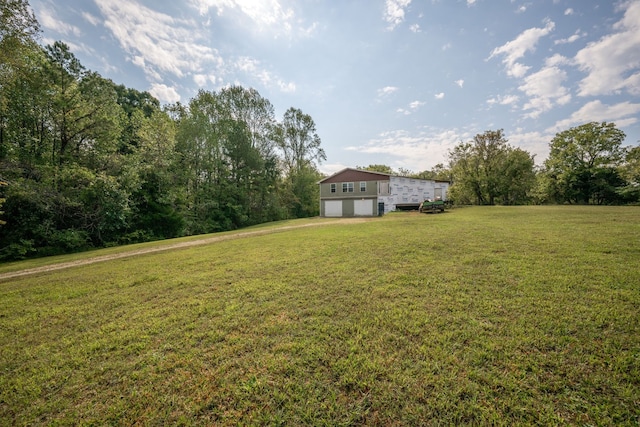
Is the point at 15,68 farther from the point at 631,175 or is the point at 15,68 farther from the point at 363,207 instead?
the point at 631,175

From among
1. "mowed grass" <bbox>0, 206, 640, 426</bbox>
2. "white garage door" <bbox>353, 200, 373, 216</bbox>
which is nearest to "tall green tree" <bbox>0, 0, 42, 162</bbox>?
"mowed grass" <bbox>0, 206, 640, 426</bbox>

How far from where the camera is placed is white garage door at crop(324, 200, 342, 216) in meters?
29.6

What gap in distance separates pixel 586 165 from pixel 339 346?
4619 cm

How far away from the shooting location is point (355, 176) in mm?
29031

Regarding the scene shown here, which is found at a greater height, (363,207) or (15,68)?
(15,68)

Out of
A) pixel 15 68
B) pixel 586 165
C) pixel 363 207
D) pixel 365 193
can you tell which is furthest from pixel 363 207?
pixel 586 165

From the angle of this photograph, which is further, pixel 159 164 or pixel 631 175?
pixel 631 175

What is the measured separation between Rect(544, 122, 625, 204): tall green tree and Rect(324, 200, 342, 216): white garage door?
103ft

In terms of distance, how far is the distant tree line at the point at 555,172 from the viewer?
2881 centimetres

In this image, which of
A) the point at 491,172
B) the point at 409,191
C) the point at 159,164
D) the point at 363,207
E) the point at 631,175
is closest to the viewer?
the point at 159,164

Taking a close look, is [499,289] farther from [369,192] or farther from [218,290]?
[369,192]

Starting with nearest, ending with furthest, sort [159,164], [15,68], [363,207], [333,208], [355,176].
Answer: [15,68] → [159,164] → [363,207] → [355,176] → [333,208]

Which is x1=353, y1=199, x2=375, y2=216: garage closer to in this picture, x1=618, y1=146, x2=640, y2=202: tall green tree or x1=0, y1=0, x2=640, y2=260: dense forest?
x1=0, y1=0, x2=640, y2=260: dense forest

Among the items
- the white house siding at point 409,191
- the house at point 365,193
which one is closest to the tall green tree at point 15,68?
the house at point 365,193
